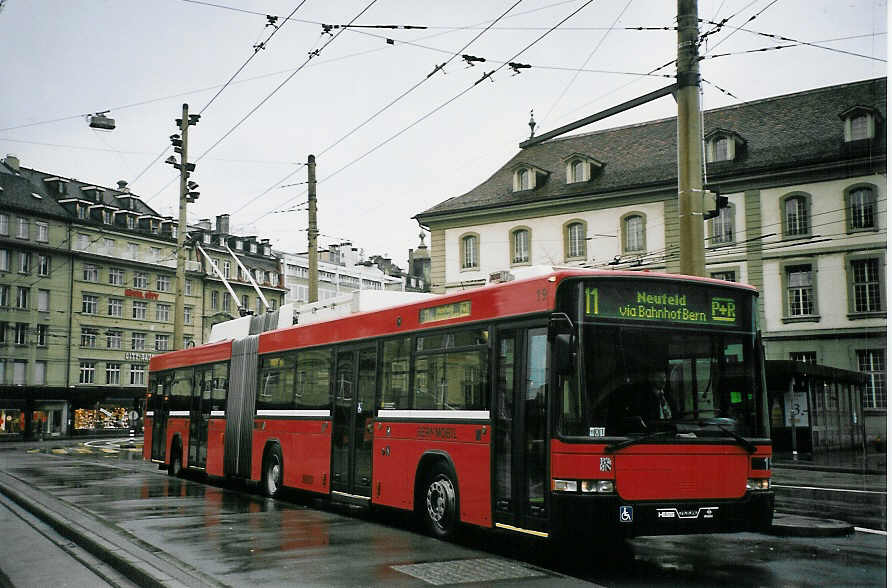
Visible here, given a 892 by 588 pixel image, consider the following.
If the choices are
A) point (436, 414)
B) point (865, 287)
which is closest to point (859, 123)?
point (865, 287)

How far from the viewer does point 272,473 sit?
16.0m

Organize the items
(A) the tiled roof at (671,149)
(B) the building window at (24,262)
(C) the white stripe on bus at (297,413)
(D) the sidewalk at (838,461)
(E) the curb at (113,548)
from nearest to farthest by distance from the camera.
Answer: (E) the curb at (113,548) < (B) the building window at (24,262) < (C) the white stripe on bus at (297,413) < (A) the tiled roof at (671,149) < (D) the sidewalk at (838,461)

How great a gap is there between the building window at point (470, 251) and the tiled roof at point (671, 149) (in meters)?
1.09

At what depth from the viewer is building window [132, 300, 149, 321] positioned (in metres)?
32.6

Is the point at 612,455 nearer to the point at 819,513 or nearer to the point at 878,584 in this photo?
the point at 878,584

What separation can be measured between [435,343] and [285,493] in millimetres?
6435

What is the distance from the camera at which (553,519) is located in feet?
27.5

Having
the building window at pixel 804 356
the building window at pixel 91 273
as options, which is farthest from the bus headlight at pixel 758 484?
the building window at pixel 91 273

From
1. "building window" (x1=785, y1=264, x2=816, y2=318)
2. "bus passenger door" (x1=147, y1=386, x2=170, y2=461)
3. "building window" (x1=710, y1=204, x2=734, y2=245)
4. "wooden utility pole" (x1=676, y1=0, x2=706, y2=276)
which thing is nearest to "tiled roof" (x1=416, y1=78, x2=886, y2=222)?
"building window" (x1=710, y1=204, x2=734, y2=245)

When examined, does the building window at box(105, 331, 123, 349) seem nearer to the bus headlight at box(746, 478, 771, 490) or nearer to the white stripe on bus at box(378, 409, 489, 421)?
the white stripe on bus at box(378, 409, 489, 421)

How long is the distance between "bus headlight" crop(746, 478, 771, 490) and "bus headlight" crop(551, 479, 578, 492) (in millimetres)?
1796

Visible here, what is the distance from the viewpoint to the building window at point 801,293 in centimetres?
1927

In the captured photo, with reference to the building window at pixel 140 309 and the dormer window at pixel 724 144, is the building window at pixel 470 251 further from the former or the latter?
the building window at pixel 140 309

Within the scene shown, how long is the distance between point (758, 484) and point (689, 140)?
5.16 m
